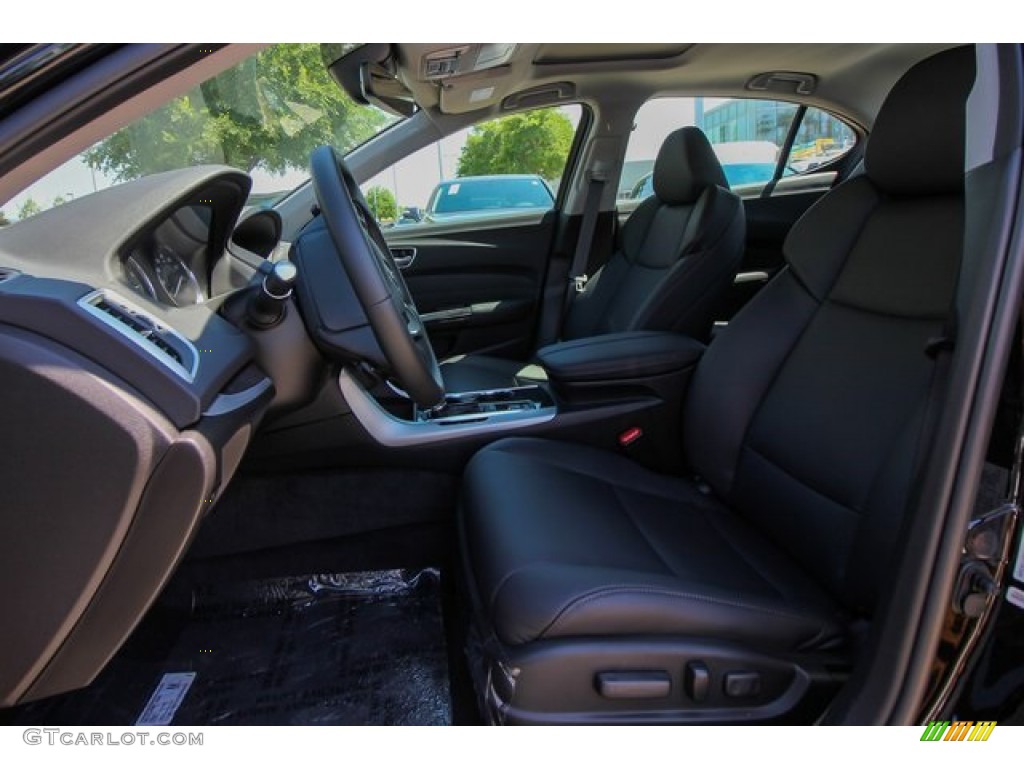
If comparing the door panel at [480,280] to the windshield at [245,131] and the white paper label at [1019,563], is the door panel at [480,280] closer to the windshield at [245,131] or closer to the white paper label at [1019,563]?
the windshield at [245,131]

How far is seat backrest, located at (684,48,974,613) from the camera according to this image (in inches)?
44.8

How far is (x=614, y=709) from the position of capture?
970 mm

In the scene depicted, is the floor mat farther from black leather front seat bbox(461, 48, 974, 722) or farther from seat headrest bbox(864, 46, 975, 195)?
seat headrest bbox(864, 46, 975, 195)

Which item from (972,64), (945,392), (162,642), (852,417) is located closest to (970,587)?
(945,392)

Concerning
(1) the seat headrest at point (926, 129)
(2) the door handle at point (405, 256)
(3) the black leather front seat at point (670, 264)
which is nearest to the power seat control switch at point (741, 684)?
(1) the seat headrest at point (926, 129)

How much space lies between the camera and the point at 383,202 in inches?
Answer: 108

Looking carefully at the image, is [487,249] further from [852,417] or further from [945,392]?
[945,392]

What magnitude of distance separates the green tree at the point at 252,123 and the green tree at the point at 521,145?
420mm

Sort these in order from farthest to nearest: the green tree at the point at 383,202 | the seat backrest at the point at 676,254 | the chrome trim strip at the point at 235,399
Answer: the green tree at the point at 383,202 → the seat backrest at the point at 676,254 → the chrome trim strip at the point at 235,399

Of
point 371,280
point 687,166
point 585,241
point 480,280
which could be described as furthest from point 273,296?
point 585,241

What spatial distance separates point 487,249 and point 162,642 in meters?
2.02

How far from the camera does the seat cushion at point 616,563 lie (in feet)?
3.20

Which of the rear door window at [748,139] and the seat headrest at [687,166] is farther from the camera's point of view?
the rear door window at [748,139]
